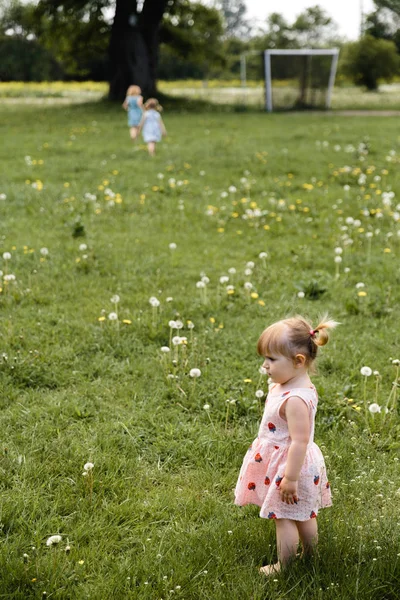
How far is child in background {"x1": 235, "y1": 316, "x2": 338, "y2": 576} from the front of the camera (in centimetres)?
287

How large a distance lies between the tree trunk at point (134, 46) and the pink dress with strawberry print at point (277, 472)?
22283mm

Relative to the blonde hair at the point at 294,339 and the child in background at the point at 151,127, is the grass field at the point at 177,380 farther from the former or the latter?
the child in background at the point at 151,127

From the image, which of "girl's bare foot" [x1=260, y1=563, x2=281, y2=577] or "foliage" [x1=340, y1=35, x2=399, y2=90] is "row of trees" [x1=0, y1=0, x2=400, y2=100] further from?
"girl's bare foot" [x1=260, y1=563, x2=281, y2=577]

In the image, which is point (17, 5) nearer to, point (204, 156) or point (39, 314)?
point (204, 156)

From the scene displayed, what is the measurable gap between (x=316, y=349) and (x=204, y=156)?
1070 cm

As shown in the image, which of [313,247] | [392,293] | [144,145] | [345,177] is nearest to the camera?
[392,293]

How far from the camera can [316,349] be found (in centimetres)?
297

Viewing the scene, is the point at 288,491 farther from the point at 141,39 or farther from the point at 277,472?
the point at 141,39

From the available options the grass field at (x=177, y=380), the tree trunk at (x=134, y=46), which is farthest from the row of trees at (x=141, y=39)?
the grass field at (x=177, y=380)

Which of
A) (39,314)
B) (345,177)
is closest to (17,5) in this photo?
(345,177)

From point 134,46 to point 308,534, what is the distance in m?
23.0

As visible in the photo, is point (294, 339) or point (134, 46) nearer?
point (294, 339)

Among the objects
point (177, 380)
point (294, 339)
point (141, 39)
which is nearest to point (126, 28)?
point (141, 39)

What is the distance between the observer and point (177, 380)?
4660 mm
